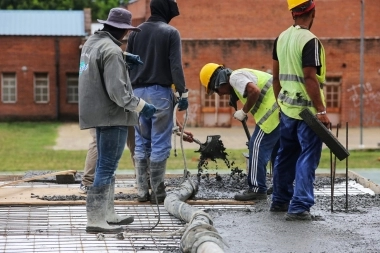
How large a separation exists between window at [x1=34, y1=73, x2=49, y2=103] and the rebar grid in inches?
1478

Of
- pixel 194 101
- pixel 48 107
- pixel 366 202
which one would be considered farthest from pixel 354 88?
pixel 366 202

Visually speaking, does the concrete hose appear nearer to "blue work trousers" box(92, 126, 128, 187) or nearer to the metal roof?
"blue work trousers" box(92, 126, 128, 187)

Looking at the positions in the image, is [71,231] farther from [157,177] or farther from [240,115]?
[240,115]

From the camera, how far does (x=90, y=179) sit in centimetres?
1055

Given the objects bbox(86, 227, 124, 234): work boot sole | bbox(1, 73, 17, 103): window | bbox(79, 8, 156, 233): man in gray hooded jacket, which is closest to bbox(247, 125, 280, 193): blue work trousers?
bbox(79, 8, 156, 233): man in gray hooded jacket

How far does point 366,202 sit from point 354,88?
103 ft

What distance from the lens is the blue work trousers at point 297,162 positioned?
8.91m

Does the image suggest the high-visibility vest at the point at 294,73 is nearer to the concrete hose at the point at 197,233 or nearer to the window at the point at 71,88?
the concrete hose at the point at 197,233

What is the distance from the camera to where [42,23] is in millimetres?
46875

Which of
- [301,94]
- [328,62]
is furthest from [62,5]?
[301,94]

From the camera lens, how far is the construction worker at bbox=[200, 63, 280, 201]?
10188mm

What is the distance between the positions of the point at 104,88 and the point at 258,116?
102 inches

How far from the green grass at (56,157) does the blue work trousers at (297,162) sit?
5.93 metres

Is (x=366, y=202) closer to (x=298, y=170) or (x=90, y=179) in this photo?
(x=298, y=170)
